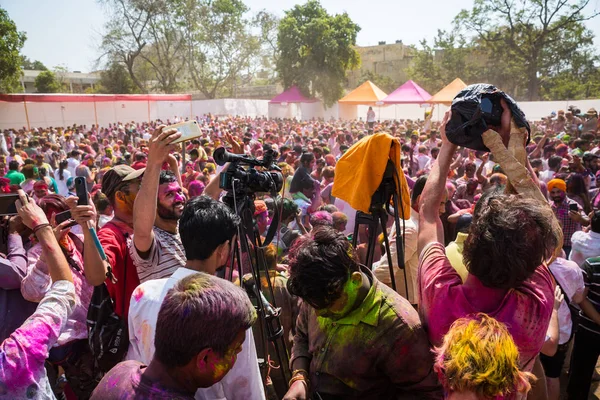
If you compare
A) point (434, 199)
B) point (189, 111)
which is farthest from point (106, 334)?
point (189, 111)

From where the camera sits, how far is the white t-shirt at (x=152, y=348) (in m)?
1.70

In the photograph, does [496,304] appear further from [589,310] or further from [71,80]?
[71,80]

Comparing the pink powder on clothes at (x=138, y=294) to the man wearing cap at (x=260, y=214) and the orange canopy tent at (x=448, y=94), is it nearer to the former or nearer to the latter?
the man wearing cap at (x=260, y=214)

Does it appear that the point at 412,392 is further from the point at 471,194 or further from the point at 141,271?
the point at 471,194

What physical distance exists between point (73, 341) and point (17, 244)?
0.71m

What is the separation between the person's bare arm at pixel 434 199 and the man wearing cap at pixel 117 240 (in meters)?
1.64

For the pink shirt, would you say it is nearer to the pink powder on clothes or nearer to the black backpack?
the pink powder on clothes

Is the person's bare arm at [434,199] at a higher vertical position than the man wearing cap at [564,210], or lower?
higher

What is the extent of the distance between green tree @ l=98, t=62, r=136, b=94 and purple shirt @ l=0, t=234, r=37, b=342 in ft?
148

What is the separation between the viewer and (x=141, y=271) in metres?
2.54

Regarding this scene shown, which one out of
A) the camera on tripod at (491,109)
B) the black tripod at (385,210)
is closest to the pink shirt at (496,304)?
the camera on tripod at (491,109)

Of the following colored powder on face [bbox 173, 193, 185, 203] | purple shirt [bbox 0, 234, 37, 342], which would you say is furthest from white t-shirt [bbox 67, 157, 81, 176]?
colored powder on face [bbox 173, 193, 185, 203]

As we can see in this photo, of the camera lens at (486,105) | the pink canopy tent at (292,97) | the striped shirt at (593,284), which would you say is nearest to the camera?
the camera lens at (486,105)

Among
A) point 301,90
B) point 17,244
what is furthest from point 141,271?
point 301,90
